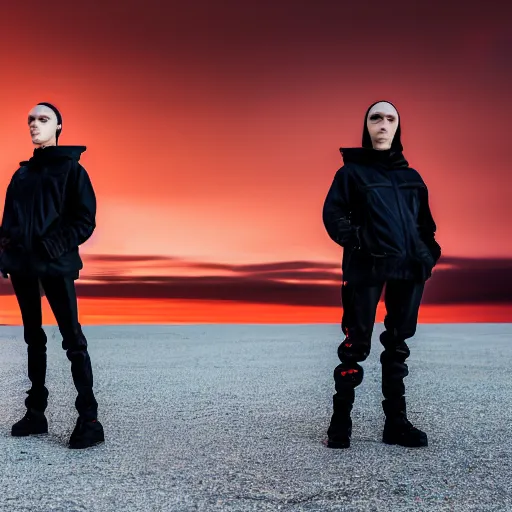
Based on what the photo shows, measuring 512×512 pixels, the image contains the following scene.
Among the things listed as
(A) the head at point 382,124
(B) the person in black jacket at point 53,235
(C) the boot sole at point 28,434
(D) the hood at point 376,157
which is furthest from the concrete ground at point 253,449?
(A) the head at point 382,124

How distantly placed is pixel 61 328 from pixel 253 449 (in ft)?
4.68

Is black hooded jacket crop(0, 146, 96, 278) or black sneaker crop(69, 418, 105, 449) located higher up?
black hooded jacket crop(0, 146, 96, 278)

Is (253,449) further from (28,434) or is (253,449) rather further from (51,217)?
(51,217)

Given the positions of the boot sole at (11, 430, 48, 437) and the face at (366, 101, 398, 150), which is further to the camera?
the boot sole at (11, 430, 48, 437)

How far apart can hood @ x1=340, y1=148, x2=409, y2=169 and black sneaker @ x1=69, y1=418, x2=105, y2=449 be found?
2.35 metres

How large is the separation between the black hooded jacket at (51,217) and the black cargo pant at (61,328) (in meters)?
0.12

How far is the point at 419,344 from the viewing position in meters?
13.7

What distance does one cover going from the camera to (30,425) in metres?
4.84

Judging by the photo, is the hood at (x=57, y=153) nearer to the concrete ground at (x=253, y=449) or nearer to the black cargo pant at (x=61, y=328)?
the black cargo pant at (x=61, y=328)

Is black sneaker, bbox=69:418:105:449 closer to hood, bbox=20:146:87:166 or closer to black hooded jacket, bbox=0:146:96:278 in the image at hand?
black hooded jacket, bbox=0:146:96:278

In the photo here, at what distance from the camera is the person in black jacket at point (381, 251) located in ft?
14.2

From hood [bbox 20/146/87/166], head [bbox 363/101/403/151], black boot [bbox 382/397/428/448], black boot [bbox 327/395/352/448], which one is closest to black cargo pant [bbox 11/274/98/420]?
hood [bbox 20/146/87/166]

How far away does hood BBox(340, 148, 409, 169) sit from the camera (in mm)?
4469

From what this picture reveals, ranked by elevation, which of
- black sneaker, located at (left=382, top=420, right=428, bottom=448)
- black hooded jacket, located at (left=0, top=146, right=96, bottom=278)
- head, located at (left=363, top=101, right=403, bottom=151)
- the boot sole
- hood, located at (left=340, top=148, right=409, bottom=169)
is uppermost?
head, located at (left=363, top=101, right=403, bottom=151)
